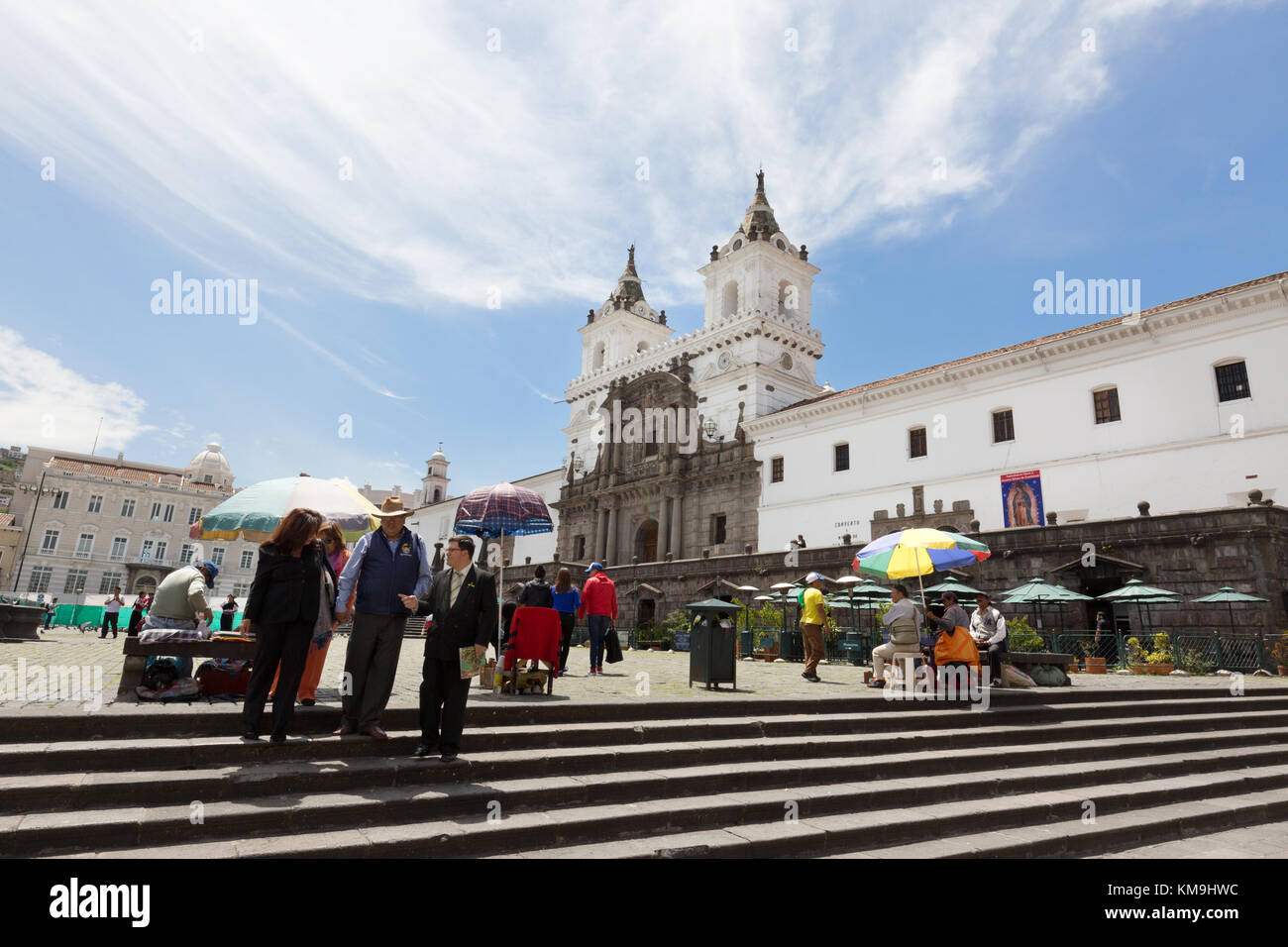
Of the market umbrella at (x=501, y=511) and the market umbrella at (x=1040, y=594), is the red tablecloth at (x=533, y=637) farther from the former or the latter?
the market umbrella at (x=1040, y=594)

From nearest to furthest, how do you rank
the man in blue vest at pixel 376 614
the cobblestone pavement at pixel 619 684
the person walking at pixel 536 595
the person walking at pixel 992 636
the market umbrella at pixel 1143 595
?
the man in blue vest at pixel 376 614 → the cobblestone pavement at pixel 619 684 → the person walking at pixel 536 595 → the person walking at pixel 992 636 → the market umbrella at pixel 1143 595

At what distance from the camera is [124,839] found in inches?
160

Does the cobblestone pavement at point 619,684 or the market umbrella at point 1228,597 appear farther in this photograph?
the market umbrella at point 1228,597

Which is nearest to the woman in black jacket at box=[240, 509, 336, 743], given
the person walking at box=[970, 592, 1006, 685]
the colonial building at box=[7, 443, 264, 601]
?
the person walking at box=[970, 592, 1006, 685]

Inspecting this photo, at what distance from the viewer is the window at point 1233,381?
70.4 ft

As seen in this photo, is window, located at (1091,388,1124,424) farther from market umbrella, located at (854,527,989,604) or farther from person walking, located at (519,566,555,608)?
person walking, located at (519,566,555,608)

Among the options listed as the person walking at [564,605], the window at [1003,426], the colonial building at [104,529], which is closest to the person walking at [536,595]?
the person walking at [564,605]

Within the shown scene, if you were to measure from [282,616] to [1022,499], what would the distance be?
1025 inches

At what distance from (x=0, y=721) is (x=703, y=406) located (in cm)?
3631

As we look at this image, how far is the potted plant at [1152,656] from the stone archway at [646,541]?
88.5ft

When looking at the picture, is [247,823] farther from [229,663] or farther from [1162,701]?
[1162,701]

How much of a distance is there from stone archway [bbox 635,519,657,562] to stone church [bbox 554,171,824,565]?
60mm

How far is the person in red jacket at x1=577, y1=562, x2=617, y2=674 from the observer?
38.7 ft
